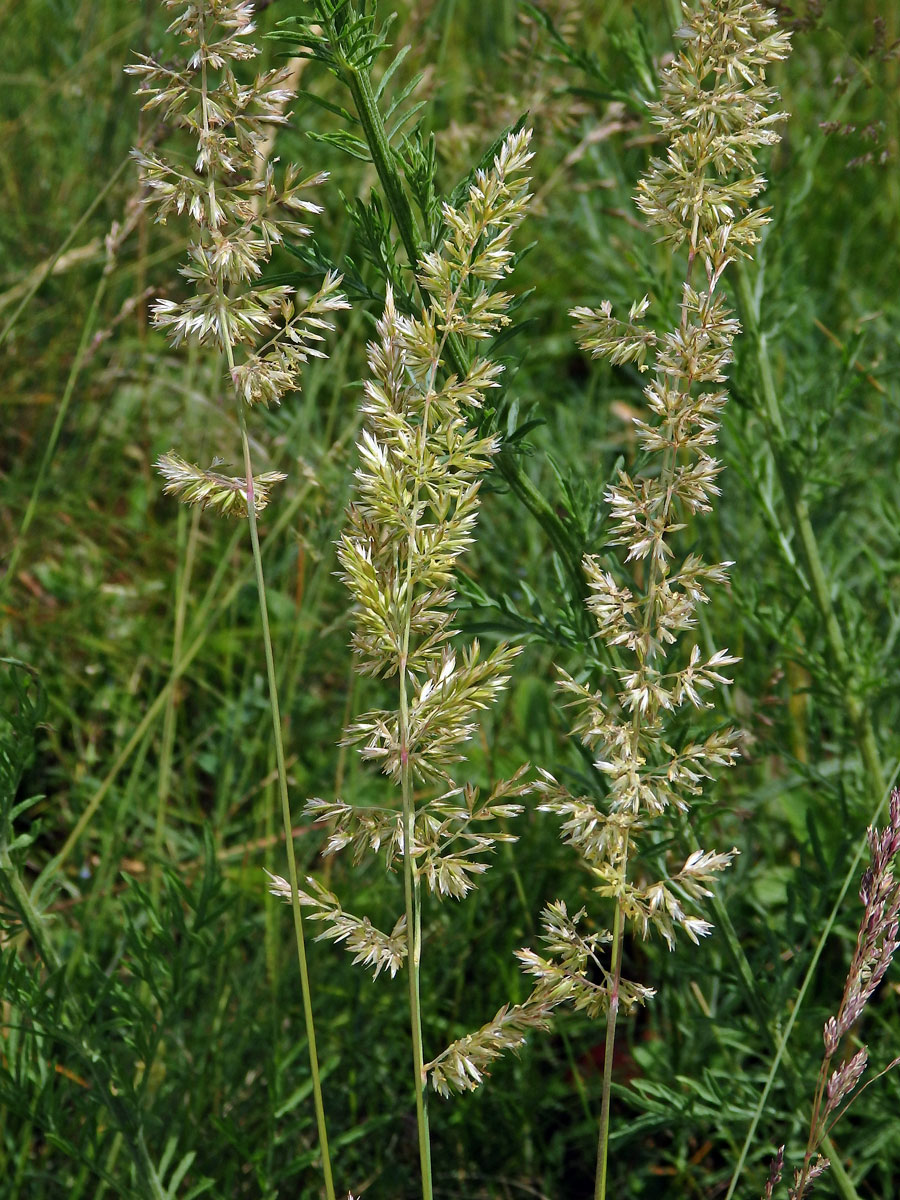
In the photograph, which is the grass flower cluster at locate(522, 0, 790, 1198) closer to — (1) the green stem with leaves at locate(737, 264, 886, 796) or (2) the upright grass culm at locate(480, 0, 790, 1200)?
(2) the upright grass culm at locate(480, 0, 790, 1200)

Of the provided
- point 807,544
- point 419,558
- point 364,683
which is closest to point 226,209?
point 419,558

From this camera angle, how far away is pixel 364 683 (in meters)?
2.31

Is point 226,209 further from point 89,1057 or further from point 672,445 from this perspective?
point 89,1057

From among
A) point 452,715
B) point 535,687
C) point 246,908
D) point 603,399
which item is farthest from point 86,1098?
point 603,399

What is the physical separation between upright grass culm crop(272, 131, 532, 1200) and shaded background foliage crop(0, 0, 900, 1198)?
0.57ft

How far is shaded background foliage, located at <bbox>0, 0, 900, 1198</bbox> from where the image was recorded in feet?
5.27

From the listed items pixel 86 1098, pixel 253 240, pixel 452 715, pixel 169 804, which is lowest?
pixel 169 804

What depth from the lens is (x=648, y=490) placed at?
0.98 metres

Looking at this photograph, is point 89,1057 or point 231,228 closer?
point 231,228

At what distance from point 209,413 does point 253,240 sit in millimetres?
1874

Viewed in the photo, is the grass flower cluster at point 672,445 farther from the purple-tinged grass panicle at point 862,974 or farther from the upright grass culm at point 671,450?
the purple-tinged grass panicle at point 862,974

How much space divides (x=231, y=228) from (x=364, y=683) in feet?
4.60

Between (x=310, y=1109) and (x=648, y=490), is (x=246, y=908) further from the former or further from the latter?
(x=648, y=490)

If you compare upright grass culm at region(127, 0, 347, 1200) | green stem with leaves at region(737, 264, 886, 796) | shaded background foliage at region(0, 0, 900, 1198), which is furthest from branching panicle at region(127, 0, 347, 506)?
green stem with leaves at region(737, 264, 886, 796)
